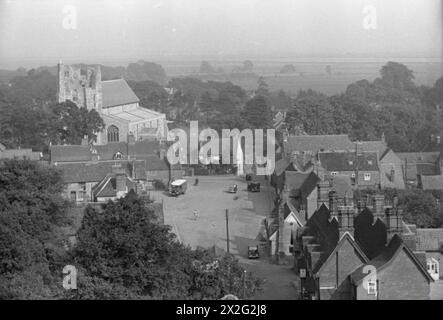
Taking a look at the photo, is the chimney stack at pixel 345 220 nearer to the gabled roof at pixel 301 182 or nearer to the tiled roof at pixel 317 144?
the gabled roof at pixel 301 182

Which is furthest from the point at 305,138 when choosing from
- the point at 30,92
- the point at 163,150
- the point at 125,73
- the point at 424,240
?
the point at 125,73

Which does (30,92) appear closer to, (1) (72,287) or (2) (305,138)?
(2) (305,138)

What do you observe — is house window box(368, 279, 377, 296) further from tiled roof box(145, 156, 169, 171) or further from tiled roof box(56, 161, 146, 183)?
tiled roof box(145, 156, 169, 171)

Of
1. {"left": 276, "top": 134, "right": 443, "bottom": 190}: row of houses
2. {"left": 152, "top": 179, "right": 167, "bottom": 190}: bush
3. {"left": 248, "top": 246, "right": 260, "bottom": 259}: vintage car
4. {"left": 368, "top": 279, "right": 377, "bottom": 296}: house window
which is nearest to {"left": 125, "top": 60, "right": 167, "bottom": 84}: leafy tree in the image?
{"left": 276, "top": 134, "right": 443, "bottom": 190}: row of houses

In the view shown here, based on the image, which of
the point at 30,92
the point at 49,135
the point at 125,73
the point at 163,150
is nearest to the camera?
the point at 163,150

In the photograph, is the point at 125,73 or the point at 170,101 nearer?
the point at 170,101

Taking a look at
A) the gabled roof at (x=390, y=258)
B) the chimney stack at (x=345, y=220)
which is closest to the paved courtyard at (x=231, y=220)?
the chimney stack at (x=345, y=220)
